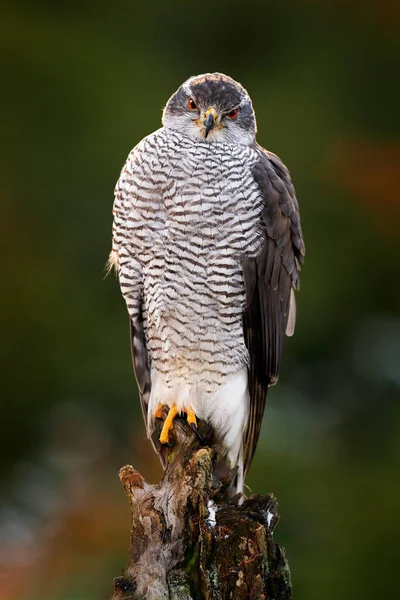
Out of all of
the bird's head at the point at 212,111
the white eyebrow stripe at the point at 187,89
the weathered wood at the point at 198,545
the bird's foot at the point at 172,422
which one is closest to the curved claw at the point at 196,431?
the bird's foot at the point at 172,422

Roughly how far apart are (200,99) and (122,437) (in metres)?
3.50

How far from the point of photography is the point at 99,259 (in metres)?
7.06

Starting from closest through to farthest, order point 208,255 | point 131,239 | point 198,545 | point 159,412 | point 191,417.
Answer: point 198,545 → point 208,255 → point 131,239 → point 191,417 → point 159,412

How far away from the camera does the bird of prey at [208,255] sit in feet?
13.5

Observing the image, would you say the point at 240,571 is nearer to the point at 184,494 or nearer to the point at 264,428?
the point at 184,494

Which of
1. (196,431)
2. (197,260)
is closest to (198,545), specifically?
(196,431)

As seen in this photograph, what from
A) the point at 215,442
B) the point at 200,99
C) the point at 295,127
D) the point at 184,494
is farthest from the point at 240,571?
the point at 295,127

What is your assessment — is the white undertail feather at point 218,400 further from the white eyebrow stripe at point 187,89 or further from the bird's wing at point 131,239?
the white eyebrow stripe at point 187,89

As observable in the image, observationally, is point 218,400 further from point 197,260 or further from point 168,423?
point 197,260

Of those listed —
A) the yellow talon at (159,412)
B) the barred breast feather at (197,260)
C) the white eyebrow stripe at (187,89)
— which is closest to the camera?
the barred breast feather at (197,260)

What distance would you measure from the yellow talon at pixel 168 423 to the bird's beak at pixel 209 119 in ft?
3.97

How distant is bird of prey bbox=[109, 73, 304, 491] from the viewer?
4121 mm

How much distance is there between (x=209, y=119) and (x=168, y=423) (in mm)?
1317

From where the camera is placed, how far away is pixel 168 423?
170 inches
